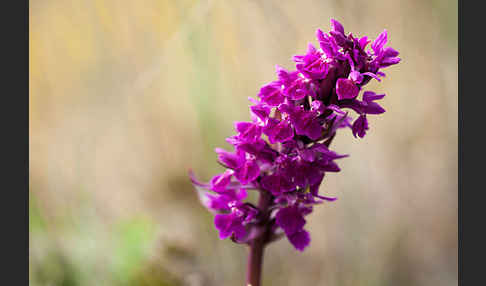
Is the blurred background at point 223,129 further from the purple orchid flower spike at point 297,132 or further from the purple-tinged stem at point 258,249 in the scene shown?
the purple orchid flower spike at point 297,132

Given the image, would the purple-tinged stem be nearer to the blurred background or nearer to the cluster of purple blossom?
the cluster of purple blossom

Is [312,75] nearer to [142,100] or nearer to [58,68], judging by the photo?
[142,100]

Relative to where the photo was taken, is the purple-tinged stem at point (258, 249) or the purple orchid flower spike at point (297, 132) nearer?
the purple orchid flower spike at point (297, 132)

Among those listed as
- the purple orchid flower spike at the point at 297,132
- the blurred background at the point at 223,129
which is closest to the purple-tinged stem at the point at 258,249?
the purple orchid flower spike at the point at 297,132

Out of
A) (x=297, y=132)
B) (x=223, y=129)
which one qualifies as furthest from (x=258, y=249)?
(x=223, y=129)

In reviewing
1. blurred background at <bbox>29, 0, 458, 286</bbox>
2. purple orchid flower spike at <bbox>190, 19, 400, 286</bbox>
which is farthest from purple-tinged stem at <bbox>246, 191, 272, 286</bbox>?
blurred background at <bbox>29, 0, 458, 286</bbox>

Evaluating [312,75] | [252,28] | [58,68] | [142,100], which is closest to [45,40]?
[58,68]
